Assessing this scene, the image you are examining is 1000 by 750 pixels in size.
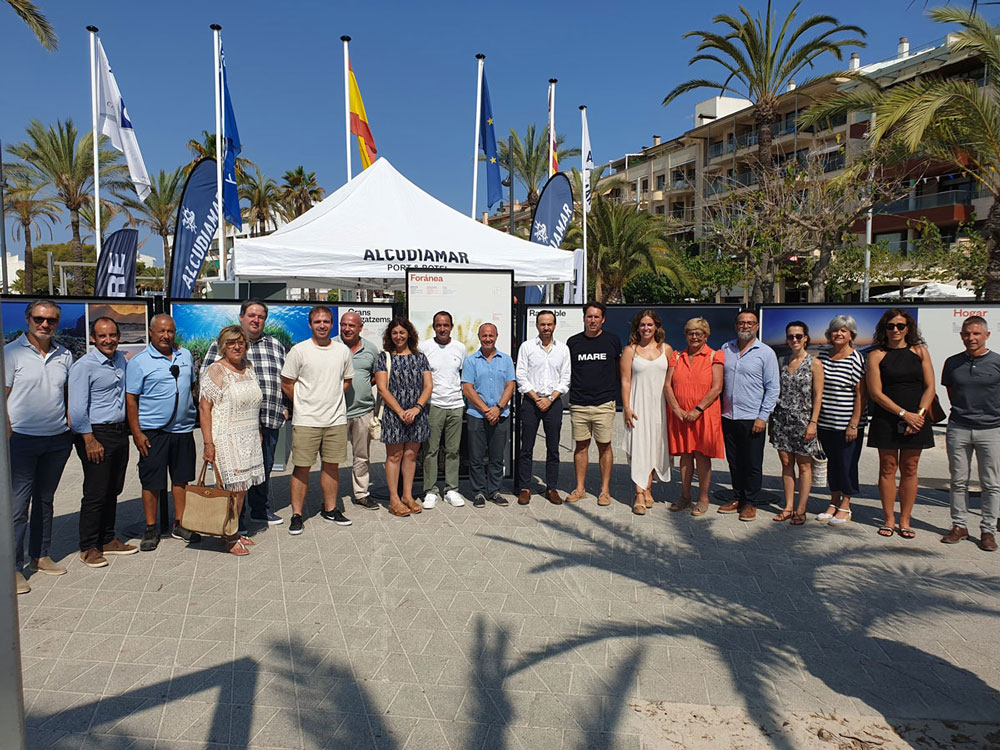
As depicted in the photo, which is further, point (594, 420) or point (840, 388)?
point (594, 420)

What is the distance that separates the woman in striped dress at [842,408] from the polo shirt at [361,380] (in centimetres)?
427

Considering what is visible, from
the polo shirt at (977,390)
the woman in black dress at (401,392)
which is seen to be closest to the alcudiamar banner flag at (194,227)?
the woman in black dress at (401,392)

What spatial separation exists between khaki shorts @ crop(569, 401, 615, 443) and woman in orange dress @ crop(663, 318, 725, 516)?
615mm

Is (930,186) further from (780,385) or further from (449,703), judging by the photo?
(449,703)

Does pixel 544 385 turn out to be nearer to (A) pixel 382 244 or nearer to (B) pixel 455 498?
(B) pixel 455 498

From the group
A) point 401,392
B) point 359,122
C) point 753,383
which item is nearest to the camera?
point 753,383

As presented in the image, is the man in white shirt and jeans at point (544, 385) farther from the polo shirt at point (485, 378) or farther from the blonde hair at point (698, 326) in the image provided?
the blonde hair at point (698, 326)

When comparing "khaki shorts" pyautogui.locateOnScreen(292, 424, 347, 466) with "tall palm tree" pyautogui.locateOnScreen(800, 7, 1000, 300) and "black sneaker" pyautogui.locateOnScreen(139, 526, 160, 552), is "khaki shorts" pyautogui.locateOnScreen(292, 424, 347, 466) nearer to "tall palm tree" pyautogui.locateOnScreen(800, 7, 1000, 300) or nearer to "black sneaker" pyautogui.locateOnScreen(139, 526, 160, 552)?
"black sneaker" pyautogui.locateOnScreen(139, 526, 160, 552)

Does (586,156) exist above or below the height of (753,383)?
above

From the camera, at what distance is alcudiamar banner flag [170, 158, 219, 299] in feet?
36.9

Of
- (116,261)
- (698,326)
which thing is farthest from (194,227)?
(698,326)

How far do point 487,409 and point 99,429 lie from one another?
3.38m

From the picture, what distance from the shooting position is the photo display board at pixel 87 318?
6.99m

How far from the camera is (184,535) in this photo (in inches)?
232
